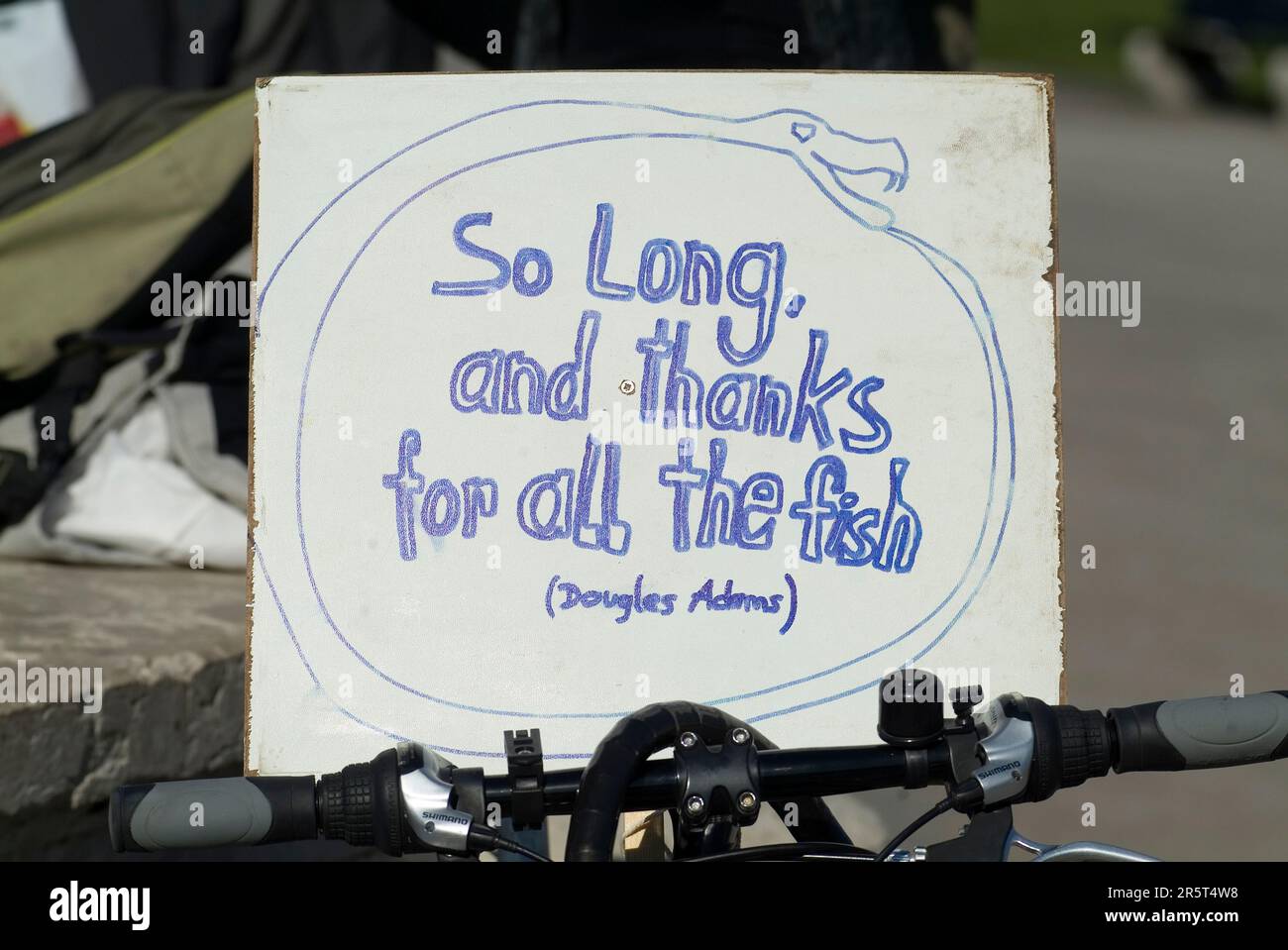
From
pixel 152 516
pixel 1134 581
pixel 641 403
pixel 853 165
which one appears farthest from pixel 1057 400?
pixel 1134 581

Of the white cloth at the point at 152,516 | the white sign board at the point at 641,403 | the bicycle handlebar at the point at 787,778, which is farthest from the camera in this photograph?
the white cloth at the point at 152,516

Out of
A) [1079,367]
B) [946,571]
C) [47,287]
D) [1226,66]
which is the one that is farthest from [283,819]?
[1226,66]

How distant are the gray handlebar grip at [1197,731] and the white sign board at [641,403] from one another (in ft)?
0.89

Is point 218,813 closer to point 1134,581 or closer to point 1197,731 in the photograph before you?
point 1197,731

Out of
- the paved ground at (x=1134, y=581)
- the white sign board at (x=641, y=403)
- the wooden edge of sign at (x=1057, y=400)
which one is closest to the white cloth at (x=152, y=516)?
the paved ground at (x=1134, y=581)

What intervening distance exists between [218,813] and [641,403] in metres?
0.60

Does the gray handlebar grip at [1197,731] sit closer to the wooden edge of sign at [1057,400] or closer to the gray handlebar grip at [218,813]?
the wooden edge of sign at [1057,400]

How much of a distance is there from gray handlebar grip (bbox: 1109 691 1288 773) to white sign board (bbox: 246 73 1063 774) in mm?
272

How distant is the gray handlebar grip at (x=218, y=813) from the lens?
3.88 feet

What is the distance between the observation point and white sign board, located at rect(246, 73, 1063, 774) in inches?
60.0

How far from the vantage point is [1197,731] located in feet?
4.19

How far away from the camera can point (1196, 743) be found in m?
1.28

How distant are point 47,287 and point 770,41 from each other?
1.36 meters

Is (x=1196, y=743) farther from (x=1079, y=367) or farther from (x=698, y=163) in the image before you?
(x=1079, y=367)
